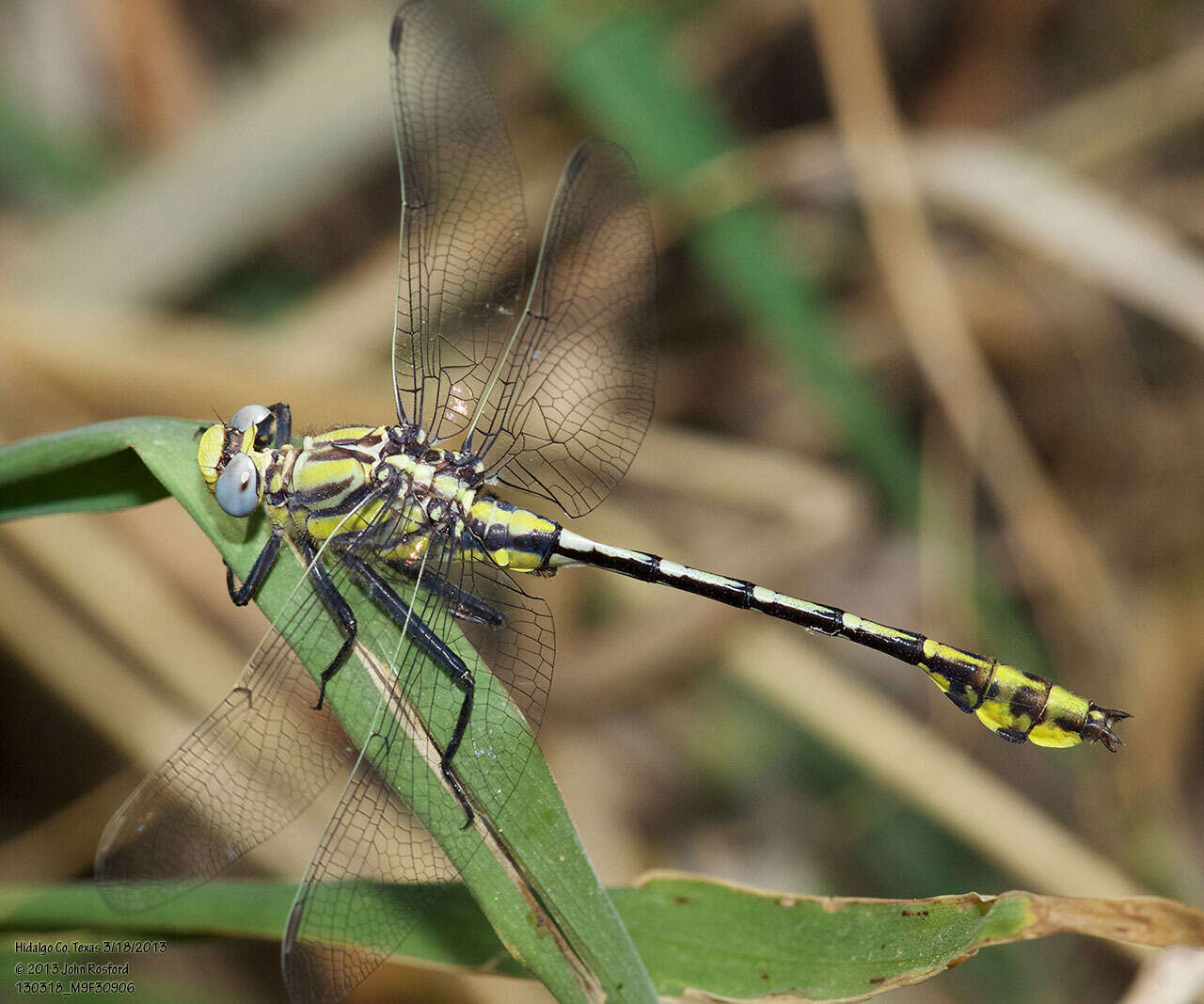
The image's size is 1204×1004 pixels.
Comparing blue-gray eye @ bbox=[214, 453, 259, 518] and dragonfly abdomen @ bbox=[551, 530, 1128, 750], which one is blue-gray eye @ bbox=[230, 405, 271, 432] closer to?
blue-gray eye @ bbox=[214, 453, 259, 518]

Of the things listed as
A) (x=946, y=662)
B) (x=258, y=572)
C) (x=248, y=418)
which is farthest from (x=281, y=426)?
(x=946, y=662)

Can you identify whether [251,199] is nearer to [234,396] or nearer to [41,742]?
[234,396]

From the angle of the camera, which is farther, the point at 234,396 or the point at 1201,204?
the point at 1201,204

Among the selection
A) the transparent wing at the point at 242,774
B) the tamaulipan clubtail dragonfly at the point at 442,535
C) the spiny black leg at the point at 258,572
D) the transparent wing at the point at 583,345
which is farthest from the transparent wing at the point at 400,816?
the transparent wing at the point at 583,345

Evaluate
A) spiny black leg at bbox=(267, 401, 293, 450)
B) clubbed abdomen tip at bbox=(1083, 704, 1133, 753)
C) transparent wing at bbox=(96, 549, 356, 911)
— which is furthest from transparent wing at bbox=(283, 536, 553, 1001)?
clubbed abdomen tip at bbox=(1083, 704, 1133, 753)

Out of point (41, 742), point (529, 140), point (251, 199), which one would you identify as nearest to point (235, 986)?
point (41, 742)

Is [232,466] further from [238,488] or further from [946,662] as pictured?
[946,662]
